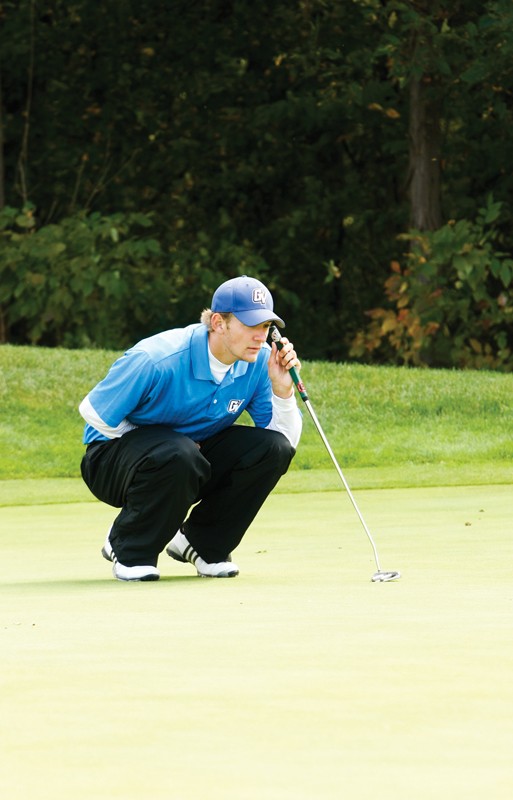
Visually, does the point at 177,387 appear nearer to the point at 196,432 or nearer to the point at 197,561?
the point at 196,432

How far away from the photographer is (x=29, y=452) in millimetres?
11156

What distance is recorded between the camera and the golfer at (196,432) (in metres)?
5.31

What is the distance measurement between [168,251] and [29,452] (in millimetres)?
9070

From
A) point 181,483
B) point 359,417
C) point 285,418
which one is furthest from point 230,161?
point 181,483

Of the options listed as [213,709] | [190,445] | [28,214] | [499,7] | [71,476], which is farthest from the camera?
[28,214]

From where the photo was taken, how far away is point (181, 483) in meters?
5.34

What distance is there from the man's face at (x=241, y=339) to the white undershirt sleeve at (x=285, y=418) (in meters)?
0.39

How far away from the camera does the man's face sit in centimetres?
529

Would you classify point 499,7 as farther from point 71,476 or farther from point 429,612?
point 429,612

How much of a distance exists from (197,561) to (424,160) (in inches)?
498

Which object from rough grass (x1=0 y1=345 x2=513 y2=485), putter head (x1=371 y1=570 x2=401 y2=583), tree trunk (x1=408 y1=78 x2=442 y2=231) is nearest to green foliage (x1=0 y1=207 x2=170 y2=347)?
tree trunk (x1=408 y1=78 x2=442 y2=231)

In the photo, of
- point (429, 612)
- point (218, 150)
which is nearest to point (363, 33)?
point (218, 150)

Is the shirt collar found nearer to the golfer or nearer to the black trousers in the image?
the golfer

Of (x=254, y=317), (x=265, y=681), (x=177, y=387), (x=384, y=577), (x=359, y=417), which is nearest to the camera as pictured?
(x=265, y=681)
